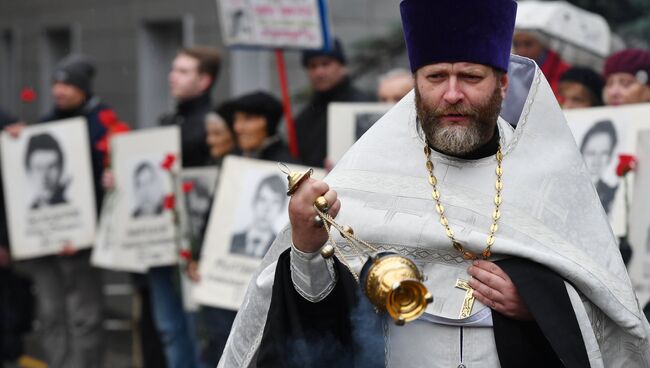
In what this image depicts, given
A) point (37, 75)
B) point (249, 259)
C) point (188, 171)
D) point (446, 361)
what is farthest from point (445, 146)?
point (37, 75)

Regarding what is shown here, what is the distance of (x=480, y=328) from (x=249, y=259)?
3.45m

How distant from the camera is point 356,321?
141 inches

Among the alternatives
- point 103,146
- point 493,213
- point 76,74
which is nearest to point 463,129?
point 493,213

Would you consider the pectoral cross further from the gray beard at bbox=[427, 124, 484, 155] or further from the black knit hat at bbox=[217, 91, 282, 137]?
the black knit hat at bbox=[217, 91, 282, 137]

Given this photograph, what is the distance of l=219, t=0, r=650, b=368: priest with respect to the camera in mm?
3551

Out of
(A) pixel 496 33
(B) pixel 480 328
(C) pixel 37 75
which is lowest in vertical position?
(C) pixel 37 75

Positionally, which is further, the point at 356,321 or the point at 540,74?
the point at 540,74

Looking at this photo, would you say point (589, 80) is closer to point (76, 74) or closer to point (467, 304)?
point (467, 304)

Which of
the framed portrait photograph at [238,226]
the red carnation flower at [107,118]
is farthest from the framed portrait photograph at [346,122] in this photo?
the red carnation flower at [107,118]

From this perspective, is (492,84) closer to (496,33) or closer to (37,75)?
(496,33)

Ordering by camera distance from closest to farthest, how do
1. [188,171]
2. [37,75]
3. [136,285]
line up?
1. [188,171]
2. [136,285]
3. [37,75]

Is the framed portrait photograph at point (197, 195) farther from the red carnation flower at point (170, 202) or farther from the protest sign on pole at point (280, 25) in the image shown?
the protest sign on pole at point (280, 25)

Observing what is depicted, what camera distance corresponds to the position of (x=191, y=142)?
7953 millimetres

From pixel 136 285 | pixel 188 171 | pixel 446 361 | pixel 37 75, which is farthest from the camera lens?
pixel 37 75
